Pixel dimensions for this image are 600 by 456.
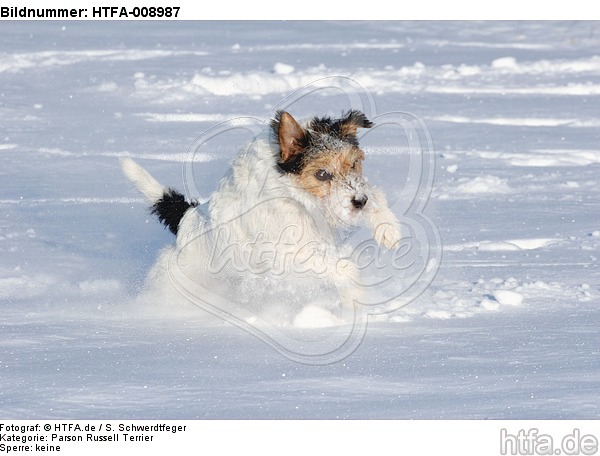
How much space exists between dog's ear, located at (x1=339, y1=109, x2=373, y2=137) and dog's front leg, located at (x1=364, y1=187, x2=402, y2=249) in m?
0.32

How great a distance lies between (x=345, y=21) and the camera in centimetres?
1703

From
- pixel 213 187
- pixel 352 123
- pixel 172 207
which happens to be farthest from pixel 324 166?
pixel 213 187

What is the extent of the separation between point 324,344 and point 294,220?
819mm

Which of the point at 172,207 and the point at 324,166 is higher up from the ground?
the point at 172,207

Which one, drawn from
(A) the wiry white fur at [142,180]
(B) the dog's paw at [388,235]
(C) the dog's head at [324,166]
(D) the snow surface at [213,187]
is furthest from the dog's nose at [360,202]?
(A) the wiry white fur at [142,180]

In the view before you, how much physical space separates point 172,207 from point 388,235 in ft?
4.31

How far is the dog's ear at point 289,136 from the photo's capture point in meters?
4.83

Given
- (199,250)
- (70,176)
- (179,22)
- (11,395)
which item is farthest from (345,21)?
(11,395)

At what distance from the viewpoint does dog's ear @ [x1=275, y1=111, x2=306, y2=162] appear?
15.8 ft

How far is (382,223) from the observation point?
5.09m

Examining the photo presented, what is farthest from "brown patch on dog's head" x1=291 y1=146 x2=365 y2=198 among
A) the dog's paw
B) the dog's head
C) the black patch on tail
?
the black patch on tail

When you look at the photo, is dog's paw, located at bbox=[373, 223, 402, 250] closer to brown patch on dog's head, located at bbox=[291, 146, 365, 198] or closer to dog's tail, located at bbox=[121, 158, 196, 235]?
brown patch on dog's head, located at bbox=[291, 146, 365, 198]

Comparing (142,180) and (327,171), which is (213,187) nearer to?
(142,180)

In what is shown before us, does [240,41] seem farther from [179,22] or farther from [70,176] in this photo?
[70,176]
